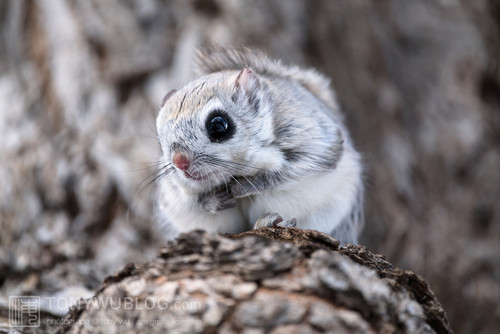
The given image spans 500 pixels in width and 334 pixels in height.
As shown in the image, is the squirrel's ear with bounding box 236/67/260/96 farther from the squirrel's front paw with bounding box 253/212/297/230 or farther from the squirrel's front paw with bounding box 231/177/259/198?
the squirrel's front paw with bounding box 253/212/297/230

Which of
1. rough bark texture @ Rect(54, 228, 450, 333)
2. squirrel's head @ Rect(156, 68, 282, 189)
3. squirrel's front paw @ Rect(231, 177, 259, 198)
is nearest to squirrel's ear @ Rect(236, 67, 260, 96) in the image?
squirrel's head @ Rect(156, 68, 282, 189)

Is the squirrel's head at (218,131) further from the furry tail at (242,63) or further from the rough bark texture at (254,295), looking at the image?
the rough bark texture at (254,295)

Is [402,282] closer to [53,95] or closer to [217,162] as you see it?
[217,162]

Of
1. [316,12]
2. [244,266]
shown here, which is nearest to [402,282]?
[244,266]

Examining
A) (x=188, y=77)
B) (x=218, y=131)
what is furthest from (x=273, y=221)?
(x=188, y=77)

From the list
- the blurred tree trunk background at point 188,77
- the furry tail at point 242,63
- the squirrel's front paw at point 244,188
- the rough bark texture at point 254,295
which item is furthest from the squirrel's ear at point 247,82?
the blurred tree trunk background at point 188,77

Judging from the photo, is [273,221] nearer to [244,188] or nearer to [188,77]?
[244,188]
